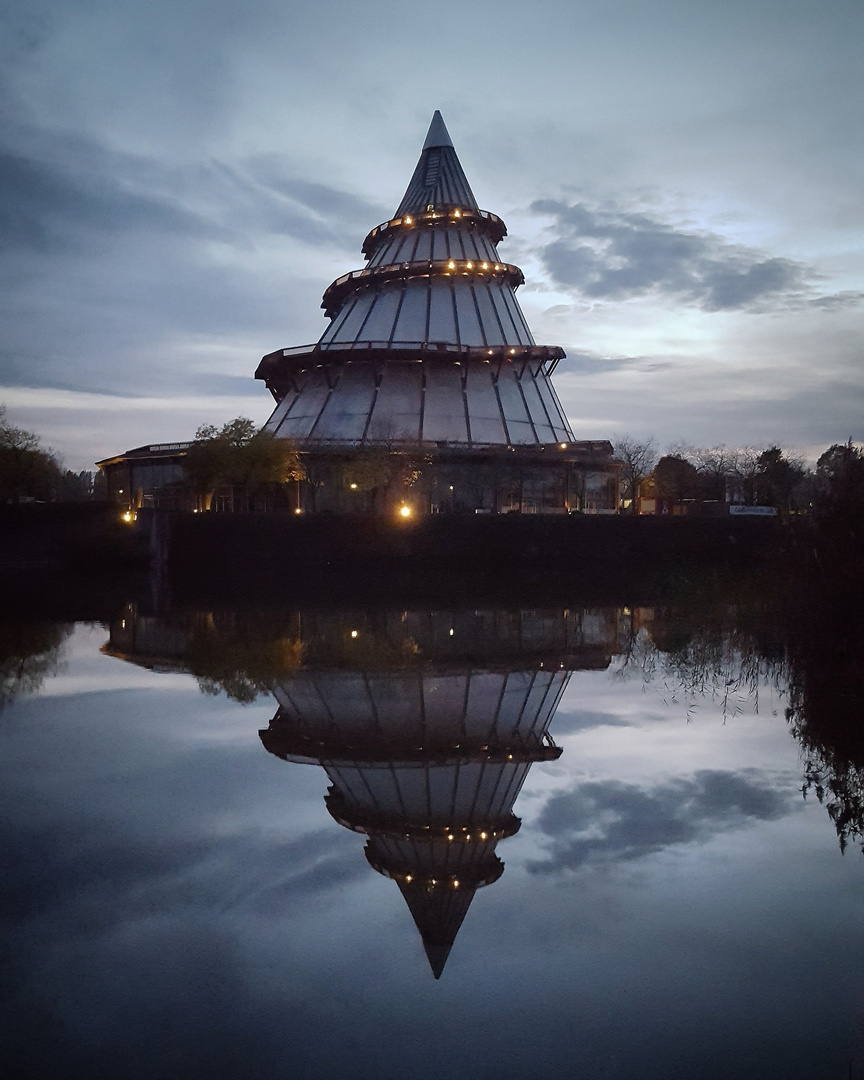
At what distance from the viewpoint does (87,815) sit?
28.7 feet

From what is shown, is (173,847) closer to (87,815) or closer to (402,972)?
(87,815)

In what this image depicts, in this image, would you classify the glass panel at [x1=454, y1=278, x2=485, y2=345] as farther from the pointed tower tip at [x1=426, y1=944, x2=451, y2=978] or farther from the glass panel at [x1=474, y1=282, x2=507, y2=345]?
the pointed tower tip at [x1=426, y1=944, x2=451, y2=978]

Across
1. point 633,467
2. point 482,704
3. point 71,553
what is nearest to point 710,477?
point 633,467

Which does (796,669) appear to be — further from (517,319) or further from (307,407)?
(517,319)

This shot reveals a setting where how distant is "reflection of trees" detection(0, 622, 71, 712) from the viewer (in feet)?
51.7

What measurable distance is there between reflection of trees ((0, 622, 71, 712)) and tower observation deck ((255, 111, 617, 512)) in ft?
106

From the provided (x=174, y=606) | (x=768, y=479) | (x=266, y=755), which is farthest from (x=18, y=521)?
(x=768, y=479)

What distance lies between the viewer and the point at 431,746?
1125 centimetres

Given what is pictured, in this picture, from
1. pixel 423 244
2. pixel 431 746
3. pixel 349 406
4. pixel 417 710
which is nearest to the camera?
pixel 431 746

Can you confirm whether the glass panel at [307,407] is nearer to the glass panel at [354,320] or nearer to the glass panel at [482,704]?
the glass panel at [354,320]

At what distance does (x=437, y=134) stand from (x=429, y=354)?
78.0 ft

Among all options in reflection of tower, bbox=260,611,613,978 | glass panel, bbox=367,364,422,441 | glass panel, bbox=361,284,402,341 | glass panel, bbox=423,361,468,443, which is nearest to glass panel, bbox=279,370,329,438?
glass panel, bbox=367,364,422,441

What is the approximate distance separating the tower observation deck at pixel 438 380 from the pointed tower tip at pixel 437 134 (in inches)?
84.0

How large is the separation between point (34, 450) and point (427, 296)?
1126 inches
